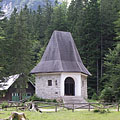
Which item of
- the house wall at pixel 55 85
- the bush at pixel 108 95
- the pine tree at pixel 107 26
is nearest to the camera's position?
the house wall at pixel 55 85

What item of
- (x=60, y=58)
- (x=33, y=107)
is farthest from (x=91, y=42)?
(x=33, y=107)

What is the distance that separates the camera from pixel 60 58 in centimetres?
2714

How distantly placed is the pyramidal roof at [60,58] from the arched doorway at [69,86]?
1571 mm

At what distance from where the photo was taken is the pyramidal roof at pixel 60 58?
2655 centimetres

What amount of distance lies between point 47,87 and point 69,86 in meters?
2.52

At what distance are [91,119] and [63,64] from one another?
1277cm

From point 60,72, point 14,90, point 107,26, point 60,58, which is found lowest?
point 14,90

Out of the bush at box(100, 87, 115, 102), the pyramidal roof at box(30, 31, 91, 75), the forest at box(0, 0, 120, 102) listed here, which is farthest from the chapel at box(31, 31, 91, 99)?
the forest at box(0, 0, 120, 102)

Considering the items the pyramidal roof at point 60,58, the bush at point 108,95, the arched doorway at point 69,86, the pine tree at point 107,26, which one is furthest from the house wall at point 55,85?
the pine tree at point 107,26

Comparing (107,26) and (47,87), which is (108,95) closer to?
(47,87)

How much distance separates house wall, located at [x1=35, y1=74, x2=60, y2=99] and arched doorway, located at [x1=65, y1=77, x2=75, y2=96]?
184 centimetres

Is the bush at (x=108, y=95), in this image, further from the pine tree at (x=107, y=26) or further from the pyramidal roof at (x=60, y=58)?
the pine tree at (x=107, y=26)

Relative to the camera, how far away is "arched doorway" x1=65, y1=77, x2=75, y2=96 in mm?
27881

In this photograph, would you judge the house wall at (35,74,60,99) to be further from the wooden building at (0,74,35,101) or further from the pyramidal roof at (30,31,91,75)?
the wooden building at (0,74,35,101)
